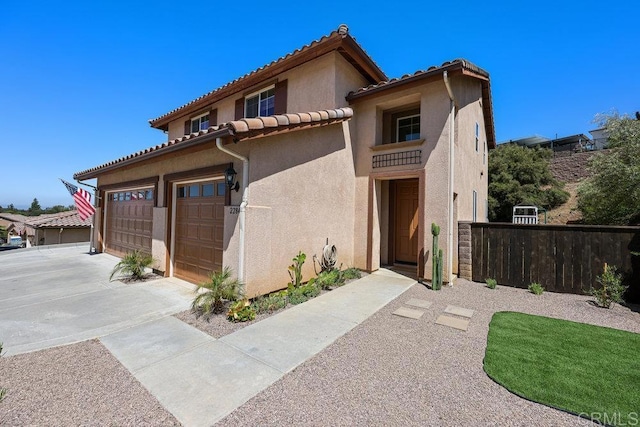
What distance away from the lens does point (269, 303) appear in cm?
582

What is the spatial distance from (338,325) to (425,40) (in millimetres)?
A: 10388

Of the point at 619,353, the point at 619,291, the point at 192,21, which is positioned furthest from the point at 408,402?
the point at 192,21

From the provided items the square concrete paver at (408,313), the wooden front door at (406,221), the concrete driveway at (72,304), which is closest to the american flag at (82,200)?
the concrete driveway at (72,304)

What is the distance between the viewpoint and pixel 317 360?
12.5 ft

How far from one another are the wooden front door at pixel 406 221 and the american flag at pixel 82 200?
14.4 metres

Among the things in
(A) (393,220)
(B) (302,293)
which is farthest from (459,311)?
(A) (393,220)

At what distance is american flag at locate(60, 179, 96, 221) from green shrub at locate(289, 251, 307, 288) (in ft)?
39.3

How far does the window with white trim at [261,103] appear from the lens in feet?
32.1

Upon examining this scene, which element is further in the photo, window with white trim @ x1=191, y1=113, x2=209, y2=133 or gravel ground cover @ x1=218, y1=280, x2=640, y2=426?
window with white trim @ x1=191, y1=113, x2=209, y2=133

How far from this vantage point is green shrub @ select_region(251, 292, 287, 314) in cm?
571

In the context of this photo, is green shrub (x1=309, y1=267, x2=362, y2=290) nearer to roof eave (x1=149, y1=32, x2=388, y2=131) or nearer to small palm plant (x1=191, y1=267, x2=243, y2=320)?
small palm plant (x1=191, y1=267, x2=243, y2=320)

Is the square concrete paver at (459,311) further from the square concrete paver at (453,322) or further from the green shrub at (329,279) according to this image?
the green shrub at (329,279)

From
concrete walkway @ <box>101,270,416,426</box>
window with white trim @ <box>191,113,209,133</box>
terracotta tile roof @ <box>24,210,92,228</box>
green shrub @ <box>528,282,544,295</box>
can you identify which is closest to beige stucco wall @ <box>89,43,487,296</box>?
concrete walkway @ <box>101,270,416,426</box>

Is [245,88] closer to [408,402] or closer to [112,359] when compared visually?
[112,359]
